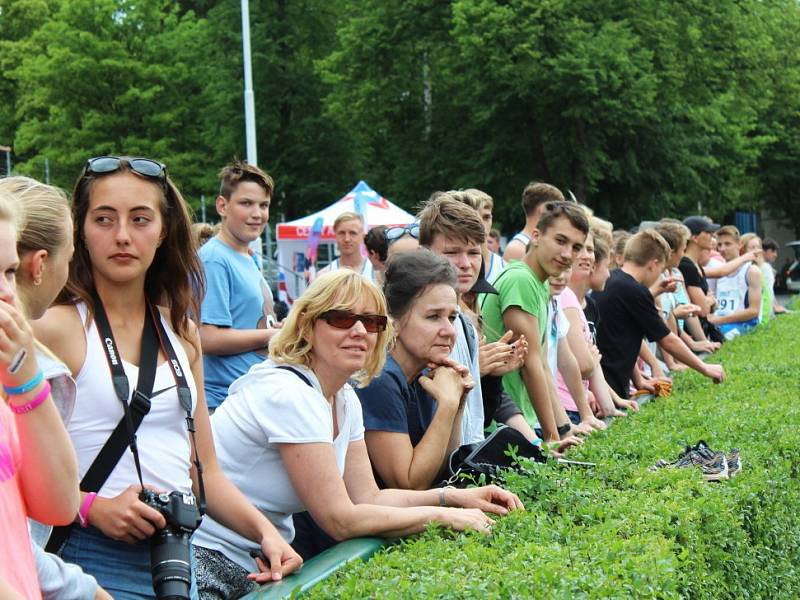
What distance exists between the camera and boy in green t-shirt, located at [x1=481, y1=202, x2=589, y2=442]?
6.48 m

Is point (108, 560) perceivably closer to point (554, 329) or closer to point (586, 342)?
point (554, 329)

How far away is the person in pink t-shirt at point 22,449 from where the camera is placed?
2305 mm

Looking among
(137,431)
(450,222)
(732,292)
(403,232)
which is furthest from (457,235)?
(732,292)

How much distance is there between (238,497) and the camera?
3715 mm

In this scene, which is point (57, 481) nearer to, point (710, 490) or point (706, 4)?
point (710, 490)

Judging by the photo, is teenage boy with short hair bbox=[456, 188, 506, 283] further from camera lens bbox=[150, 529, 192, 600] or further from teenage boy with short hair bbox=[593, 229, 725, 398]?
camera lens bbox=[150, 529, 192, 600]

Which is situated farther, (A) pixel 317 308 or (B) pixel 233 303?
(B) pixel 233 303

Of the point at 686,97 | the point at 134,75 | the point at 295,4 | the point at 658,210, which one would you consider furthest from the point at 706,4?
the point at 134,75

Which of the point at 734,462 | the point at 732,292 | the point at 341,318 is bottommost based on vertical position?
the point at 732,292

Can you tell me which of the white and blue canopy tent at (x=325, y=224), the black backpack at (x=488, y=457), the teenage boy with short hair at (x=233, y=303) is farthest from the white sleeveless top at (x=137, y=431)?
the white and blue canopy tent at (x=325, y=224)

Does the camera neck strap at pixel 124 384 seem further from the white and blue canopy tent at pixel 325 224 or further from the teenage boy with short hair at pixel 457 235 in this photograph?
the white and blue canopy tent at pixel 325 224

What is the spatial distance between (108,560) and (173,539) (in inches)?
9.1

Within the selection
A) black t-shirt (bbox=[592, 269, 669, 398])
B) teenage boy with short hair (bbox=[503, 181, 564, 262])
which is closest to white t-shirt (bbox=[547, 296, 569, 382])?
teenage boy with short hair (bbox=[503, 181, 564, 262])

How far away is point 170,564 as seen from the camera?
317 centimetres
